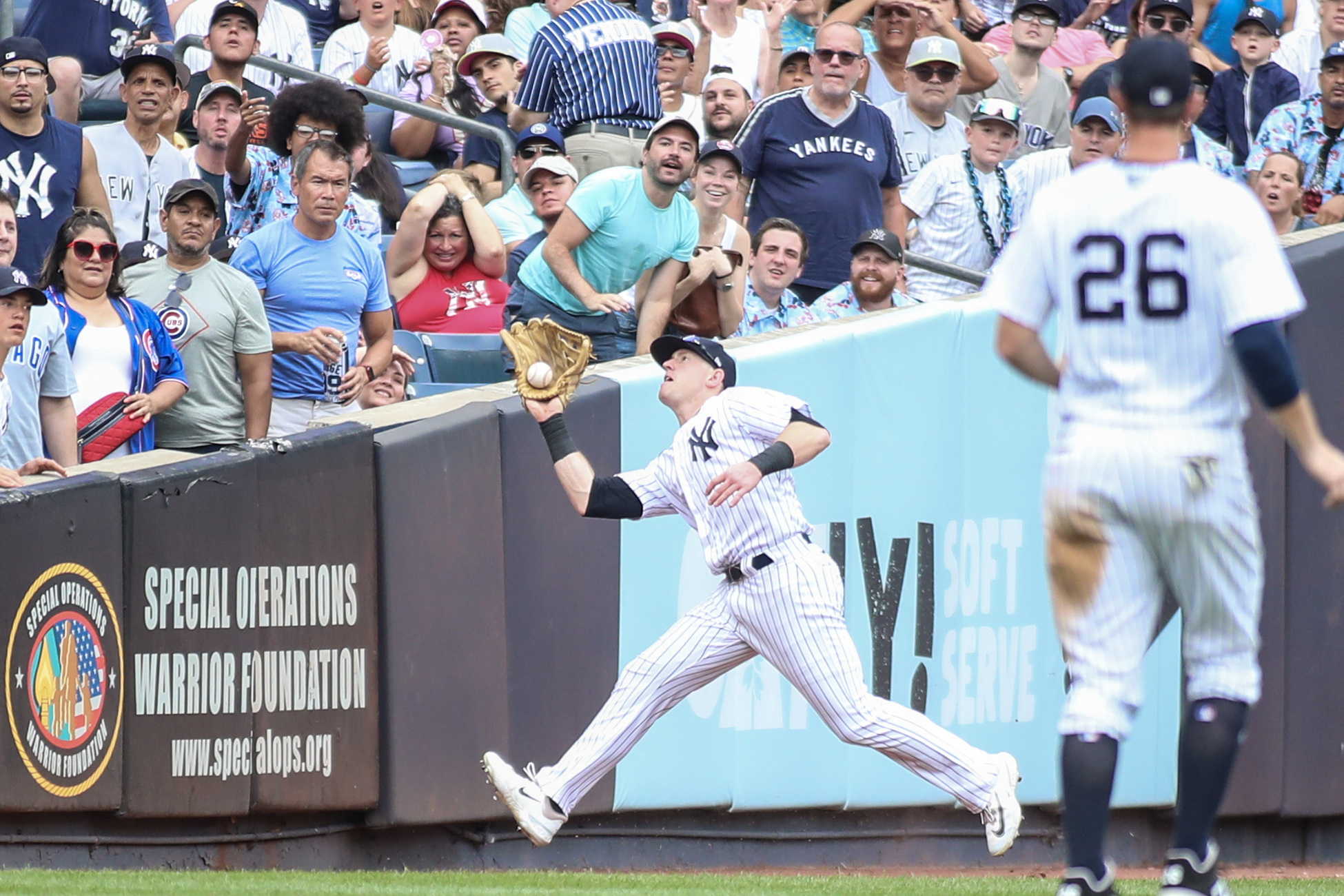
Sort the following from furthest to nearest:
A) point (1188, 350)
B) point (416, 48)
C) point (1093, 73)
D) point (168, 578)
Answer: point (416, 48), point (1093, 73), point (168, 578), point (1188, 350)

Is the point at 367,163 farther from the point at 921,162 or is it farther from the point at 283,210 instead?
the point at 921,162

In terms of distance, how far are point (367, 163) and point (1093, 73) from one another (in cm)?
397

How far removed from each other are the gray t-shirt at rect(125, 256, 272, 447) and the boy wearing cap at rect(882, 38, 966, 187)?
4148 millimetres

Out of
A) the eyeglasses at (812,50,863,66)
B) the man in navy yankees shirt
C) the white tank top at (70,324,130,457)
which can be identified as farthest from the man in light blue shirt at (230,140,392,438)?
the eyeglasses at (812,50,863,66)

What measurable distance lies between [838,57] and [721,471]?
3963mm

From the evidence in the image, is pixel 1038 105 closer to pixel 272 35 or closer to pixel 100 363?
pixel 272 35

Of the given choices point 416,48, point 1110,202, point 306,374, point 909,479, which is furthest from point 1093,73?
point 1110,202

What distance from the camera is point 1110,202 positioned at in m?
3.99

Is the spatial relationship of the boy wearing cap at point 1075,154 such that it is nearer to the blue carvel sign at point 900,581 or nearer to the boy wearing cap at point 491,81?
the blue carvel sign at point 900,581

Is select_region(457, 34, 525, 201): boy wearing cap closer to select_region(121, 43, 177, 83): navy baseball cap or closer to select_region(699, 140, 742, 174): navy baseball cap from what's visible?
select_region(699, 140, 742, 174): navy baseball cap

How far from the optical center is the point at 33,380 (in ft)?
21.9

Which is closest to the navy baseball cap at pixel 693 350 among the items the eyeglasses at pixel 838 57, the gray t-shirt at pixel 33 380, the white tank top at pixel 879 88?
the gray t-shirt at pixel 33 380

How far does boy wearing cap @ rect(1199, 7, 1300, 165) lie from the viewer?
1177 centimetres

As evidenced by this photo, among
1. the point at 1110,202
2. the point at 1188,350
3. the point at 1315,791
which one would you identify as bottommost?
the point at 1315,791
